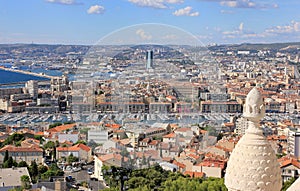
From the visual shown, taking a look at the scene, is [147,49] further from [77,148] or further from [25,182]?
[25,182]

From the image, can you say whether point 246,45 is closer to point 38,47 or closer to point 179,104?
point 38,47

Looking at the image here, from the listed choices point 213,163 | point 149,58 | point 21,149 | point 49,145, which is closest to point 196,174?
point 213,163

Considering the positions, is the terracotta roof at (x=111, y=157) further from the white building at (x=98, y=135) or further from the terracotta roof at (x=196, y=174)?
the terracotta roof at (x=196, y=174)

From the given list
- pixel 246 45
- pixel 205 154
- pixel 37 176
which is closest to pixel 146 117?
pixel 205 154

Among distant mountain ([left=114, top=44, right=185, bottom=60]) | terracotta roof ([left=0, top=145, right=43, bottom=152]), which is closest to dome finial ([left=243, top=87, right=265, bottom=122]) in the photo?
terracotta roof ([left=0, top=145, right=43, bottom=152])

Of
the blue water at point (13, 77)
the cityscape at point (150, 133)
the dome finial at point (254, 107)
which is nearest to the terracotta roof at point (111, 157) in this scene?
the cityscape at point (150, 133)
